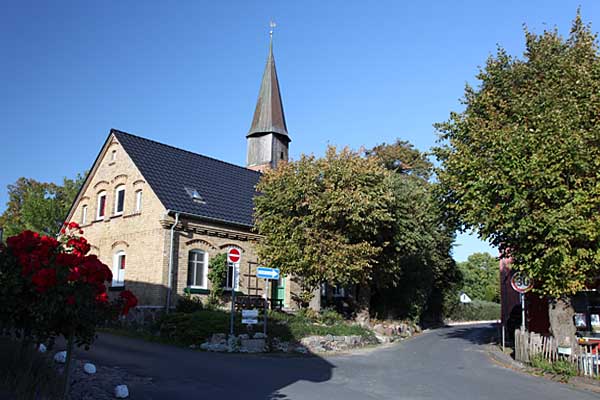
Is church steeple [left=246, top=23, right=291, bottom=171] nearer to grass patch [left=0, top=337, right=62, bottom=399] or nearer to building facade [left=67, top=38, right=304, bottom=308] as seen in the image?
building facade [left=67, top=38, right=304, bottom=308]

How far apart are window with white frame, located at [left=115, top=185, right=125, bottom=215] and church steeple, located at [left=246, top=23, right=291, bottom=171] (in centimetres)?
1775

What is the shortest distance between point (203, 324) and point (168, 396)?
8.14 metres

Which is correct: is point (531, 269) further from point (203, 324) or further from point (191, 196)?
point (191, 196)

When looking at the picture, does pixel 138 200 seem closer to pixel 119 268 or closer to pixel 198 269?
pixel 119 268

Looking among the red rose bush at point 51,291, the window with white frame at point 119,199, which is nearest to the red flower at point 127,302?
the red rose bush at point 51,291

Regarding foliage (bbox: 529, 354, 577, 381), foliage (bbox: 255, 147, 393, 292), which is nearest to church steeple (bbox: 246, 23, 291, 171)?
foliage (bbox: 255, 147, 393, 292)

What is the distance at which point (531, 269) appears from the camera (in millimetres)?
14539

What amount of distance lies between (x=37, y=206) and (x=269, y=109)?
21.8 m

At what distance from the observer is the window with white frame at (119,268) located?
25.0 m

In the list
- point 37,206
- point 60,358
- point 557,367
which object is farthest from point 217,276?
point 37,206

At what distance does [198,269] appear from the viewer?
23.8 m

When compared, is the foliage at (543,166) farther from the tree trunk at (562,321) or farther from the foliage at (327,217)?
the foliage at (327,217)

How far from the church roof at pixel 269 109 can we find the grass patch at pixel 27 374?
118 feet

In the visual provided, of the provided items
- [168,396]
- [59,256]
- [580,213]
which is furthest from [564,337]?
[59,256]
